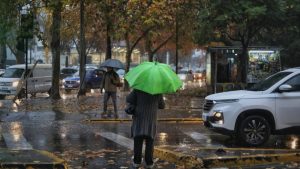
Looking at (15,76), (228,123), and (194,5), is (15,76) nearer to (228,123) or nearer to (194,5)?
(194,5)

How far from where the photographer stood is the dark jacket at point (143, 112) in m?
9.62

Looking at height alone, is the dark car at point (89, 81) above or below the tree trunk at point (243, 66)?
below

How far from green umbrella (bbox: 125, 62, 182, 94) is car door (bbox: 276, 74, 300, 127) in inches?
177

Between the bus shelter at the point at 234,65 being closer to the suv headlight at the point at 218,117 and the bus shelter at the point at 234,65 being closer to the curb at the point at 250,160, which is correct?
the suv headlight at the point at 218,117

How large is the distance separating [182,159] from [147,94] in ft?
5.33

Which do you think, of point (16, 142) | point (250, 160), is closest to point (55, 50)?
point (16, 142)

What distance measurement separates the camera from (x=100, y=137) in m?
14.8

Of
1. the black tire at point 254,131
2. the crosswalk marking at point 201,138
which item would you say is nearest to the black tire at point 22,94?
the crosswalk marking at point 201,138

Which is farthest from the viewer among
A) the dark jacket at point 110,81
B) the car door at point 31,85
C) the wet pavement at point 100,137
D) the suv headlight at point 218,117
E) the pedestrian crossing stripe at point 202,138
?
the car door at point 31,85

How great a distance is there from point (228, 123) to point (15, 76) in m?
20.6

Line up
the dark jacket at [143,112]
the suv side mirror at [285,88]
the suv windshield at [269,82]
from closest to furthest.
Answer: the dark jacket at [143,112] → the suv side mirror at [285,88] → the suv windshield at [269,82]

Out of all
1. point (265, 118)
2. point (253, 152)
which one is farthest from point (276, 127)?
point (253, 152)

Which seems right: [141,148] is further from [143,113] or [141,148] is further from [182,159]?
[182,159]

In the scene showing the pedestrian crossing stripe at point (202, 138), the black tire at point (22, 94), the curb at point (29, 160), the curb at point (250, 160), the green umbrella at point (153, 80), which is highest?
the green umbrella at point (153, 80)
